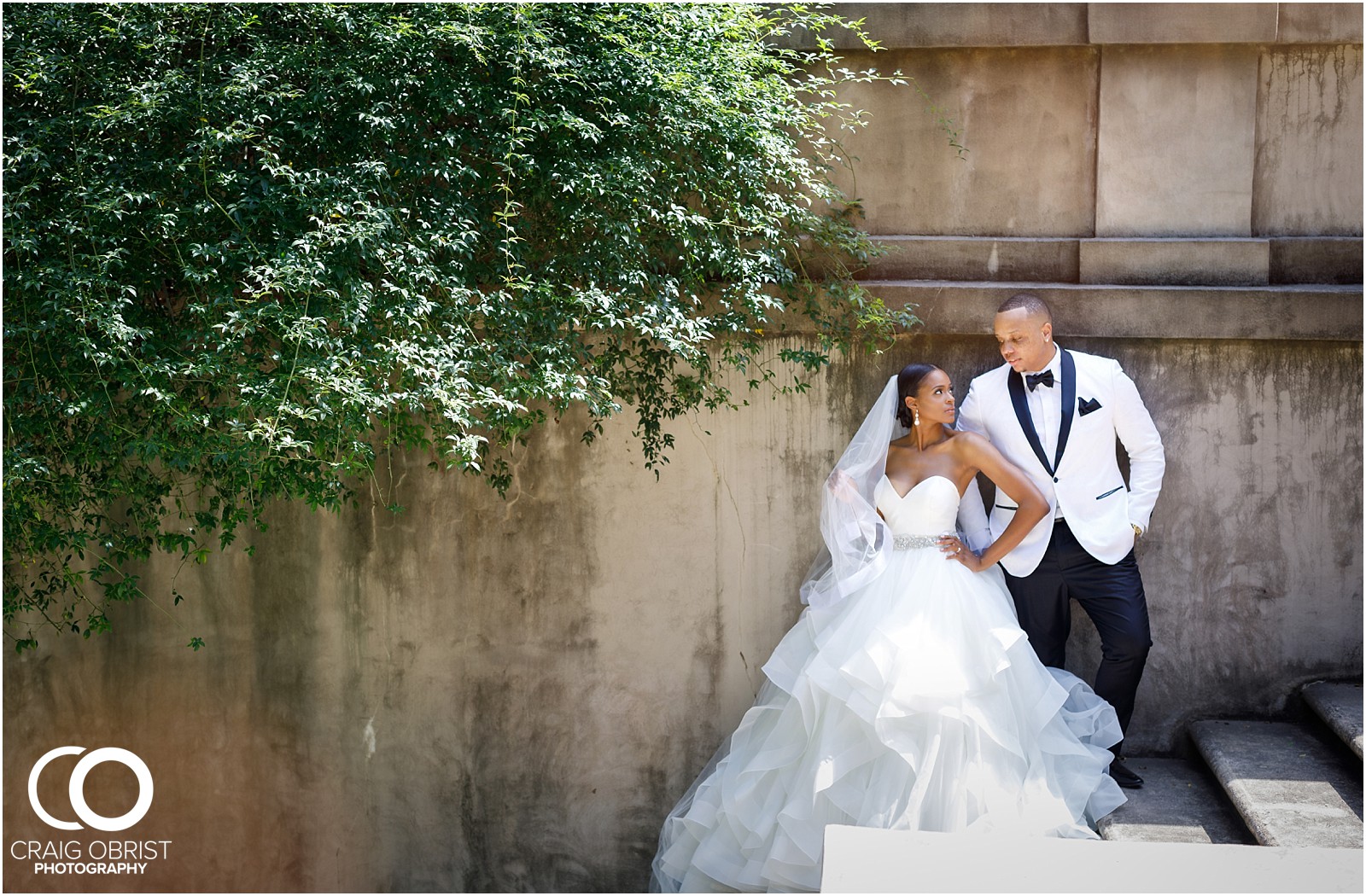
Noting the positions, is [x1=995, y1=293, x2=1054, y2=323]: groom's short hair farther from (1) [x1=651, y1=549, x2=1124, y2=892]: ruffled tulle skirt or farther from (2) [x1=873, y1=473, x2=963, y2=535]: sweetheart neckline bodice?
(1) [x1=651, y1=549, x2=1124, y2=892]: ruffled tulle skirt

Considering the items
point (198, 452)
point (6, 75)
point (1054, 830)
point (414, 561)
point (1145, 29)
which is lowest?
point (1054, 830)

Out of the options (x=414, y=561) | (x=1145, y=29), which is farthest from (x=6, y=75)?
(x=1145, y=29)

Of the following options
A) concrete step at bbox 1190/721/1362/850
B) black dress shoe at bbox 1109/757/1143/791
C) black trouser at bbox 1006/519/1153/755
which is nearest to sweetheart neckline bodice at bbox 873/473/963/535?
black trouser at bbox 1006/519/1153/755

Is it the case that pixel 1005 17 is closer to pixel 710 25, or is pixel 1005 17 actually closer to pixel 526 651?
pixel 710 25

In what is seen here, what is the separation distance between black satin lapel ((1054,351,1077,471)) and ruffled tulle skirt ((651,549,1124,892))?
66cm

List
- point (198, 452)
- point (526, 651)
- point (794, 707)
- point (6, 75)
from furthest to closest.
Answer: point (526, 651) < point (794, 707) < point (6, 75) < point (198, 452)

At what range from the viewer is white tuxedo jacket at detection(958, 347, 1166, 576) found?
493 cm

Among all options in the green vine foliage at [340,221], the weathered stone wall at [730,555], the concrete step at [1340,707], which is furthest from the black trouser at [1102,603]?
the green vine foliage at [340,221]

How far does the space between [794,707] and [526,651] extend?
168 cm

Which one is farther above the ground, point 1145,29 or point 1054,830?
point 1145,29

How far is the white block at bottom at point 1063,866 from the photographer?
3799mm

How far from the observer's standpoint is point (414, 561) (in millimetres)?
5898

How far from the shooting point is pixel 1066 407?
4930mm

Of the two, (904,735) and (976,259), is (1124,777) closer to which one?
(904,735)
